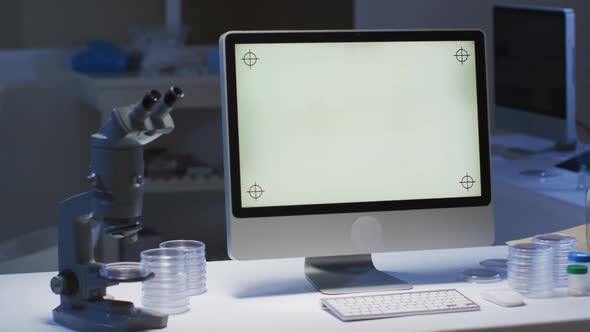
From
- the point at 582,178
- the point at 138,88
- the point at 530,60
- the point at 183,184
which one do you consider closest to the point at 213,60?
the point at 138,88

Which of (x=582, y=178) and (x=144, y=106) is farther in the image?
(x=582, y=178)

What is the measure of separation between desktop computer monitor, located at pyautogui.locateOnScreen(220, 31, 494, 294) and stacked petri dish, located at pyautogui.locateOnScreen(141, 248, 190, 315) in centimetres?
11

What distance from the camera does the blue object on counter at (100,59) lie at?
434cm

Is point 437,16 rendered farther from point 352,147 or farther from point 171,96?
point 171,96

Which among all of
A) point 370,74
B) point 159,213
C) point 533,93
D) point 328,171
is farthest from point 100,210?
point 159,213

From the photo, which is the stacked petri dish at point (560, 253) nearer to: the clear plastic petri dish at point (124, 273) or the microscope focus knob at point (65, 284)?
the clear plastic petri dish at point (124, 273)

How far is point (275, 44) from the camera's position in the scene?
1752mm

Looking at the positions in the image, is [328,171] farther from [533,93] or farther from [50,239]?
[533,93]

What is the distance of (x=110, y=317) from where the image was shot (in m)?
1.55

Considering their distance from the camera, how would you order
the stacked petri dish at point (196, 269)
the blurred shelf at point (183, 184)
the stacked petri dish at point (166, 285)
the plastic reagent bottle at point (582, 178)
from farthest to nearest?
1. the blurred shelf at point (183, 184)
2. the plastic reagent bottle at point (582, 178)
3. the stacked petri dish at point (196, 269)
4. the stacked petri dish at point (166, 285)

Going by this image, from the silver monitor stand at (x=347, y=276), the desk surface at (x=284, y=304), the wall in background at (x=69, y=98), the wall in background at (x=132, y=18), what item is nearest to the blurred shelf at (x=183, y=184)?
the wall in background at (x=69, y=98)

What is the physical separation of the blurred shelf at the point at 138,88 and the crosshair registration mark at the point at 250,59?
246cm

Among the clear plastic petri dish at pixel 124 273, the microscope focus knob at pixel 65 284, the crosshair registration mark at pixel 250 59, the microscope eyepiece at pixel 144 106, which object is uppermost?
the crosshair registration mark at pixel 250 59

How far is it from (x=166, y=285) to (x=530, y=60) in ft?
7.65
